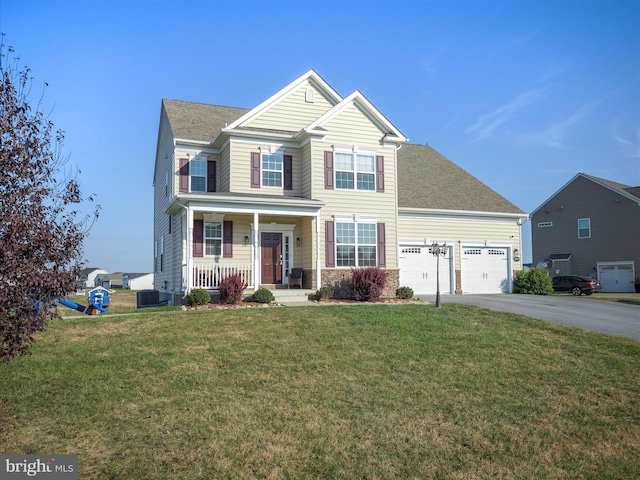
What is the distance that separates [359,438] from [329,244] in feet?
41.6

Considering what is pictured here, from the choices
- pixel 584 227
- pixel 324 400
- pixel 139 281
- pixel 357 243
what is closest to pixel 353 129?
pixel 357 243

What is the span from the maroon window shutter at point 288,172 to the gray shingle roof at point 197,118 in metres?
3.10

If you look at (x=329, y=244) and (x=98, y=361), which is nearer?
(x=98, y=361)

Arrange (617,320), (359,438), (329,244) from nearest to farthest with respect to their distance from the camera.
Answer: (359,438), (617,320), (329,244)

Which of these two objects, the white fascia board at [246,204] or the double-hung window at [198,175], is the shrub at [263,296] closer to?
the white fascia board at [246,204]

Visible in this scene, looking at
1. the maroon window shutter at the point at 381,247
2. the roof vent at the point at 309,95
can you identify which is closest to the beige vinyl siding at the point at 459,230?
the maroon window shutter at the point at 381,247

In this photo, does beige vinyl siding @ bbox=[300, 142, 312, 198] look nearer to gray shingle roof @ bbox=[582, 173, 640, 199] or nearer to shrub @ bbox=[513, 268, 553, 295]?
shrub @ bbox=[513, 268, 553, 295]

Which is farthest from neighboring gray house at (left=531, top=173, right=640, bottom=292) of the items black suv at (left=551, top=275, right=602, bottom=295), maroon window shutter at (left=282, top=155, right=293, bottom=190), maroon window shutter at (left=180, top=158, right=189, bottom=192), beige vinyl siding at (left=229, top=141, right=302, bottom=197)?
maroon window shutter at (left=180, top=158, right=189, bottom=192)

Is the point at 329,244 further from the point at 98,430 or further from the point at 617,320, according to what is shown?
the point at 98,430

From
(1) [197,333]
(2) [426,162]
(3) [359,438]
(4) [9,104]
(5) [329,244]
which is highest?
(2) [426,162]

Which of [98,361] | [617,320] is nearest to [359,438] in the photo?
[98,361]

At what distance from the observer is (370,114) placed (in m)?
20.0

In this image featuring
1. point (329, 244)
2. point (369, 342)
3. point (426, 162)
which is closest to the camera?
point (369, 342)

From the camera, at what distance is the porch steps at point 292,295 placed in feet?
57.1
